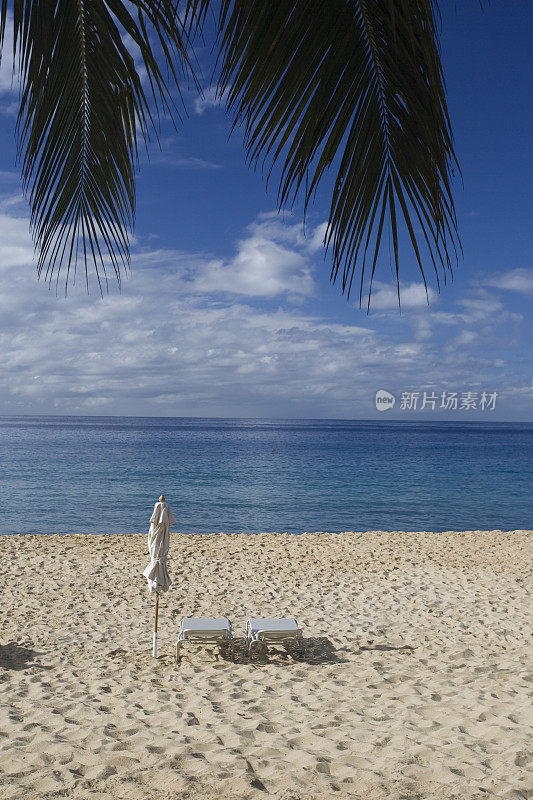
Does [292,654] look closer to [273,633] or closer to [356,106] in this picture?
[273,633]

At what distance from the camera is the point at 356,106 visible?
1169 millimetres

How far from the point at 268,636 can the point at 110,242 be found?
6112mm

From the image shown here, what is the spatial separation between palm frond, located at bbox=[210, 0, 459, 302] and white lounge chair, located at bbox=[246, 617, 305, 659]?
6421 millimetres

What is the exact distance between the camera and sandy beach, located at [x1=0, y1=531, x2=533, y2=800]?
4.05 meters

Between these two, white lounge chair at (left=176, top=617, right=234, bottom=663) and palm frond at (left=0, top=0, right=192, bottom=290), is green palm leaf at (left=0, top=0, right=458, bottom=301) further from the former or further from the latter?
white lounge chair at (left=176, top=617, right=234, bottom=663)

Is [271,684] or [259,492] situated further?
[259,492]

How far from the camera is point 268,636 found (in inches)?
273

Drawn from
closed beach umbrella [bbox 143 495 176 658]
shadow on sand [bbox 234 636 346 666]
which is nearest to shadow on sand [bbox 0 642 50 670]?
closed beach umbrella [bbox 143 495 176 658]

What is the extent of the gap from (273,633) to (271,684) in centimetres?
77

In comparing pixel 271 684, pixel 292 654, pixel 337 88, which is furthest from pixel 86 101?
pixel 292 654

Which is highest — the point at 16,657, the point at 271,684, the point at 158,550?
the point at 158,550

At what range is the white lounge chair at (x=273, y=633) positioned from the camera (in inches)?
272

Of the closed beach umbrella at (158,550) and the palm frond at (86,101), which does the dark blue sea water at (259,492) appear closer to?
the closed beach umbrella at (158,550)

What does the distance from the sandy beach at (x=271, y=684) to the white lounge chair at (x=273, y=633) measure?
0.22m
